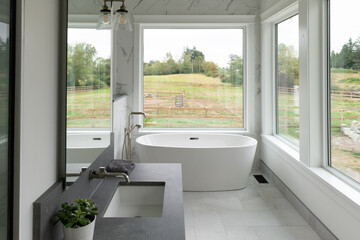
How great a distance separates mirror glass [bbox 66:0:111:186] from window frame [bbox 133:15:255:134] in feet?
7.81

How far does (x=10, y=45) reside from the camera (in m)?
0.73

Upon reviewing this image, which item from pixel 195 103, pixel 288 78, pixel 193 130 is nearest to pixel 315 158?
pixel 288 78

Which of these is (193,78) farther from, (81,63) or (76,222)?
(76,222)

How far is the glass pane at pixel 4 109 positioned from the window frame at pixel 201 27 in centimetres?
383

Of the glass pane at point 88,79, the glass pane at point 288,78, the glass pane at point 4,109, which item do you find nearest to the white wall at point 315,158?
the glass pane at point 288,78

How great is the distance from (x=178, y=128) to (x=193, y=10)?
5.93 ft

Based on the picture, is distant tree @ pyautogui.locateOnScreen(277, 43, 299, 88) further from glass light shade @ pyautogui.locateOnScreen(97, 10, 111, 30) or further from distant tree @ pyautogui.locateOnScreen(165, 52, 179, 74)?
glass light shade @ pyautogui.locateOnScreen(97, 10, 111, 30)

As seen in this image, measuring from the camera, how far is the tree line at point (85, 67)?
1.21 metres

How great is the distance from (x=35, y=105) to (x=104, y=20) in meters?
1.31

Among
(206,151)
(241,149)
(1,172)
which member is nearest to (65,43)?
(1,172)

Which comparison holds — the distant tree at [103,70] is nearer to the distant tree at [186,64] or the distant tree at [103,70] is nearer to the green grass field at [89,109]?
the green grass field at [89,109]

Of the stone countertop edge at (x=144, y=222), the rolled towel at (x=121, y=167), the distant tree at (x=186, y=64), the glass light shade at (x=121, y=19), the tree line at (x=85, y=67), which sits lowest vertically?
the stone countertop edge at (x=144, y=222)

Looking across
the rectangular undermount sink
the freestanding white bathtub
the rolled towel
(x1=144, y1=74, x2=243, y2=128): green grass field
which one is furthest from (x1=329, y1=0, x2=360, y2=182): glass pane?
(x1=144, y1=74, x2=243, y2=128): green grass field

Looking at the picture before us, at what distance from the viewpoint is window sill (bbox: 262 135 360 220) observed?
2.05 m
